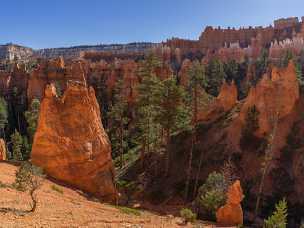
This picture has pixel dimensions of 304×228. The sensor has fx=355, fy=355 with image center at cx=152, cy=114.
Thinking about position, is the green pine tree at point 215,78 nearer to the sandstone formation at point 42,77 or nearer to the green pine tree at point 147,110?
the green pine tree at point 147,110

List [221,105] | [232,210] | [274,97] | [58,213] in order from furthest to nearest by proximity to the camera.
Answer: [221,105]
[274,97]
[232,210]
[58,213]

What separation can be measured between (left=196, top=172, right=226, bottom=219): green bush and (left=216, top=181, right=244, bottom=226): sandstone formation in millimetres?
966

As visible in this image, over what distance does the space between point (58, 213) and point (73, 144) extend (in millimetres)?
7988

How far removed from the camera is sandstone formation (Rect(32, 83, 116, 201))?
21.5 meters

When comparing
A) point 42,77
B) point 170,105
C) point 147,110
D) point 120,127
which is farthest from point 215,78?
point 42,77

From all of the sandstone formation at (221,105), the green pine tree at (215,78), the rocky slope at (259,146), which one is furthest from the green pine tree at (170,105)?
the green pine tree at (215,78)

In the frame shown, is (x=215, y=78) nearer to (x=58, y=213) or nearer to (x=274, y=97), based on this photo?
(x=274, y=97)

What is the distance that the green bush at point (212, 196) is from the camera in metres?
23.0

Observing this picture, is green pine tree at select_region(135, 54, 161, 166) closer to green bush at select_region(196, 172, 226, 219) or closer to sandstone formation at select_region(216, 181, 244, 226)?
green bush at select_region(196, 172, 226, 219)

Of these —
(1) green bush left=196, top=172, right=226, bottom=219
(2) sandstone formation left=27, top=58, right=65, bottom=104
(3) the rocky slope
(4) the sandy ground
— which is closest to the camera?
(4) the sandy ground

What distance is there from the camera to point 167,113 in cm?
3234

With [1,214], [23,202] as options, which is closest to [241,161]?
[23,202]

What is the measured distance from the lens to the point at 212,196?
75.8 ft

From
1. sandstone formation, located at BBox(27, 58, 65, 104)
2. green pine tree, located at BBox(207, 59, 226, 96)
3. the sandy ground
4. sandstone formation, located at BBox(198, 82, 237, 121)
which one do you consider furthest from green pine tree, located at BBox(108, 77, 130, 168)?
sandstone formation, located at BBox(27, 58, 65, 104)
